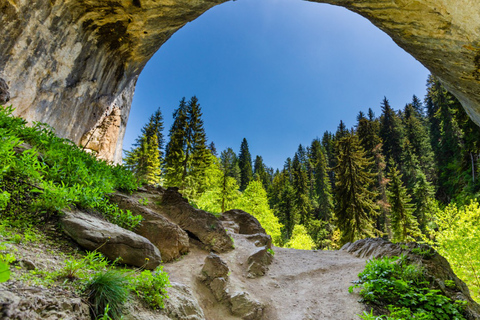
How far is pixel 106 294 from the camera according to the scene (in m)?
2.57

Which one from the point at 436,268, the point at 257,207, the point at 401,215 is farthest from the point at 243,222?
the point at 401,215

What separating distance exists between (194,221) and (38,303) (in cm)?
625

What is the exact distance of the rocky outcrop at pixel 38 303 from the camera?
1748mm

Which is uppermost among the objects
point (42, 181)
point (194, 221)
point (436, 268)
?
point (436, 268)

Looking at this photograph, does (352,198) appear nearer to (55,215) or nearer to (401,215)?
(401,215)

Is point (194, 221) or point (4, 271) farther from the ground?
point (4, 271)

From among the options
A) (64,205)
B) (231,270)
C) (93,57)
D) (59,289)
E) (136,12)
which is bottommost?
(231,270)

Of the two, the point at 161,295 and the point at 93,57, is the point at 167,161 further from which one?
the point at 161,295

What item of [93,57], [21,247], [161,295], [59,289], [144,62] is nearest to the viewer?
[59,289]

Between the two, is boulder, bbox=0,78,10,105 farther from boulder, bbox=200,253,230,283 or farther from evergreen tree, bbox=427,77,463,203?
evergreen tree, bbox=427,77,463,203

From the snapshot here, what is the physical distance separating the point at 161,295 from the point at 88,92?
35.1ft

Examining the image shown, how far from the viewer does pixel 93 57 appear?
10500 millimetres

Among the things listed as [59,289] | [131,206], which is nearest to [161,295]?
[59,289]

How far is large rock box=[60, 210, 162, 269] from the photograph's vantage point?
3768 mm
